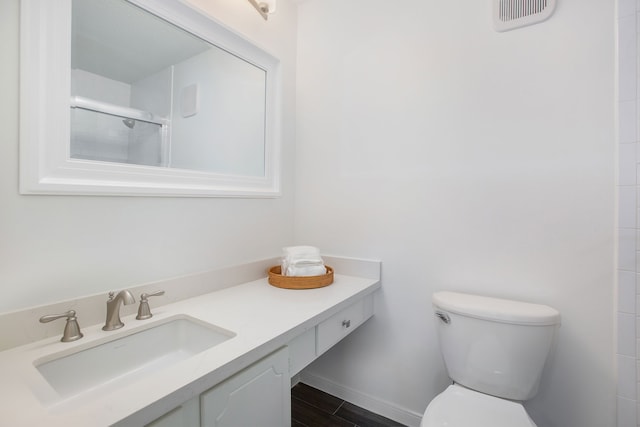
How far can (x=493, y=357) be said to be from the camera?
113cm

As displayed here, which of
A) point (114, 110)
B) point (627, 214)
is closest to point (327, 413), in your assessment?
point (627, 214)

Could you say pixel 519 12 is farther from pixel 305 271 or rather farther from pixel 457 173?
pixel 305 271

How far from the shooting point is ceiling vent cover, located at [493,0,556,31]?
121 cm

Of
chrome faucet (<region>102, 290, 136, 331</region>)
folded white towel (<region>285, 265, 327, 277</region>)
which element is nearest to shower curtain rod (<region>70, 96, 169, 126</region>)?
chrome faucet (<region>102, 290, 136, 331</region>)

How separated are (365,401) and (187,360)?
Result: 1.27 m

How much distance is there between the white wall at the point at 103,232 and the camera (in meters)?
0.84

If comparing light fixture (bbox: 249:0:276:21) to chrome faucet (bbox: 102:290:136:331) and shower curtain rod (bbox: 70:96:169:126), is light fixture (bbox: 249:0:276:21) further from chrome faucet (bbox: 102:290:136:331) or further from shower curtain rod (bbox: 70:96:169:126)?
chrome faucet (bbox: 102:290:136:331)

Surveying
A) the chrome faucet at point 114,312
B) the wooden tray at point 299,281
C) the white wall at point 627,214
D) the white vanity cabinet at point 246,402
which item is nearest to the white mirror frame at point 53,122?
the chrome faucet at point 114,312

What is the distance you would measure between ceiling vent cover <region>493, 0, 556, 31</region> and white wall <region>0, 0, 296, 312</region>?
45.4 inches

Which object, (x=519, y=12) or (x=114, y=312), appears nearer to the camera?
(x=114, y=312)

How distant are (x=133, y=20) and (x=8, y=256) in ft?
3.11

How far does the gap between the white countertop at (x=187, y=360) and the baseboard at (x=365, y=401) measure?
68 centimetres

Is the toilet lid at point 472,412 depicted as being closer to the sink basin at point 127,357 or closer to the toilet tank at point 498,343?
the toilet tank at point 498,343

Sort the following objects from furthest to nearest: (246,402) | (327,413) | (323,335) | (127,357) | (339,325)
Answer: (327,413) < (339,325) < (323,335) < (127,357) < (246,402)
